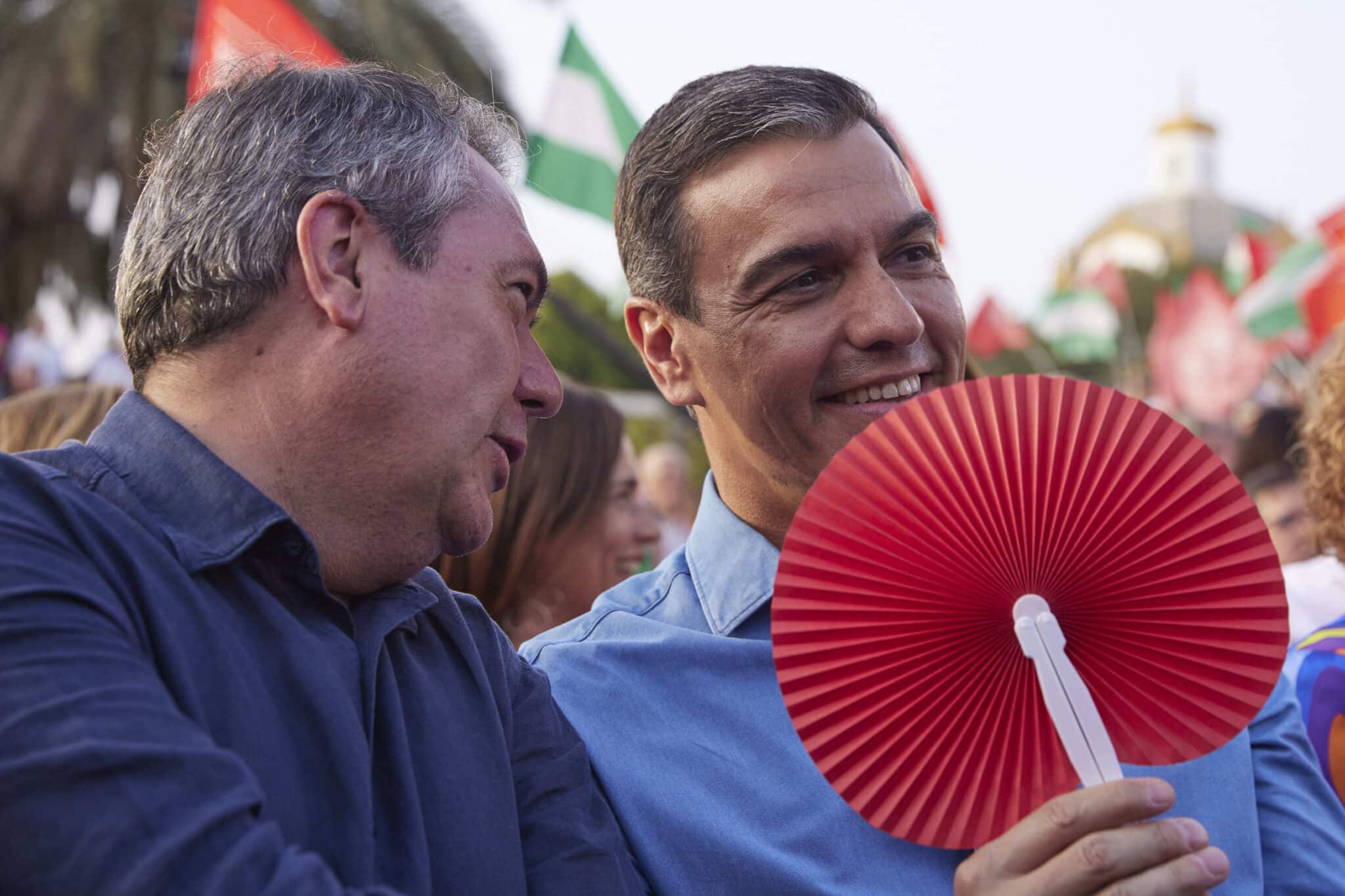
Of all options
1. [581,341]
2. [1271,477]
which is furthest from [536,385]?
[581,341]

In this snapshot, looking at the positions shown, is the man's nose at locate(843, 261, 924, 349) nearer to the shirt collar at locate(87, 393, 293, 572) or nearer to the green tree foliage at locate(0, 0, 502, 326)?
the shirt collar at locate(87, 393, 293, 572)

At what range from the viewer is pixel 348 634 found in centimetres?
174

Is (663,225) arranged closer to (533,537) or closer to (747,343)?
(747,343)

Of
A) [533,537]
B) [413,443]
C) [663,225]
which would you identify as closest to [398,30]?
[533,537]

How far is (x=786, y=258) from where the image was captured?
231cm

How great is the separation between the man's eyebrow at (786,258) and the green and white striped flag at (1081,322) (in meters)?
23.9

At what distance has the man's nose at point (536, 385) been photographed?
197 cm

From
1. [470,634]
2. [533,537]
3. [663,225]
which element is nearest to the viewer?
[470,634]

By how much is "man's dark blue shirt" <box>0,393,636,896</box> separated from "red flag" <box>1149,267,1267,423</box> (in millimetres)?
15272

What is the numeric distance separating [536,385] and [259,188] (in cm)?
47

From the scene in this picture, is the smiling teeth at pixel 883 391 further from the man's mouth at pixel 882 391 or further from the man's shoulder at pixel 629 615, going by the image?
the man's shoulder at pixel 629 615

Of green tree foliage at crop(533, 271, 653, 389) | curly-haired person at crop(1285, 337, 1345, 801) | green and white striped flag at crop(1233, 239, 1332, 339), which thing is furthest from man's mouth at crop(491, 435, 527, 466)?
green tree foliage at crop(533, 271, 653, 389)

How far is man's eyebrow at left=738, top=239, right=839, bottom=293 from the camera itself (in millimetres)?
2303

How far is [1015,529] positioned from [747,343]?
91 cm
